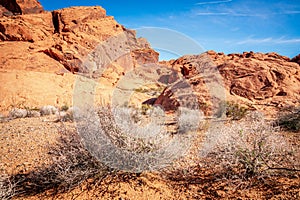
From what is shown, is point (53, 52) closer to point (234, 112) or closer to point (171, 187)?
point (234, 112)

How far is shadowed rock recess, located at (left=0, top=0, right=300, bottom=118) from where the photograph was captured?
10.3 metres

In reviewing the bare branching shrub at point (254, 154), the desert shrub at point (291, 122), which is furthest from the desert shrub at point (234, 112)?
the bare branching shrub at point (254, 154)

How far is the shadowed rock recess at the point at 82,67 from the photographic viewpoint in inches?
405

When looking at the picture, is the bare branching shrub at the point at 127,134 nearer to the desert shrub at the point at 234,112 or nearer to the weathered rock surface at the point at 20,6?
the desert shrub at the point at 234,112

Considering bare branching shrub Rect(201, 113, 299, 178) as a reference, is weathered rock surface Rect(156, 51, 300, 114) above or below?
above

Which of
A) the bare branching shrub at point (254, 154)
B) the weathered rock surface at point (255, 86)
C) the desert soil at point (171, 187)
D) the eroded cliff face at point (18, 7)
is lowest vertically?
the desert soil at point (171, 187)

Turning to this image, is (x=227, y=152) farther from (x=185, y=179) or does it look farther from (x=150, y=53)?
(x=150, y=53)

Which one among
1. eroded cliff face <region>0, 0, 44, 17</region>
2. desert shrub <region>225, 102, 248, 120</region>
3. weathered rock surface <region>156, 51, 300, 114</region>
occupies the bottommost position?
desert shrub <region>225, 102, 248, 120</region>

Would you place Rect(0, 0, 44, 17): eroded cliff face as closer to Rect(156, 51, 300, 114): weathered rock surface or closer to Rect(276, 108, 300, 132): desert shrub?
Rect(156, 51, 300, 114): weathered rock surface

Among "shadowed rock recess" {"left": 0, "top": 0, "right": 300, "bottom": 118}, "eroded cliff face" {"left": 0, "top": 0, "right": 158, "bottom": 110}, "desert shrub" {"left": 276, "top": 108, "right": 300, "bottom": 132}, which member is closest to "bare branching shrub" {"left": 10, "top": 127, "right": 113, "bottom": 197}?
"shadowed rock recess" {"left": 0, "top": 0, "right": 300, "bottom": 118}

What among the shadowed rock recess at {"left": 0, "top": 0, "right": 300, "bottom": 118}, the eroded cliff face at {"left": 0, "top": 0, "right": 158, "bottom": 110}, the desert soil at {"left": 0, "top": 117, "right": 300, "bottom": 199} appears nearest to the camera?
the desert soil at {"left": 0, "top": 117, "right": 300, "bottom": 199}

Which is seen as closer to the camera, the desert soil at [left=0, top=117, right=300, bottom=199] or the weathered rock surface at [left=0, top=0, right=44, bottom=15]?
the desert soil at [left=0, top=117, right=300, bottom=199]

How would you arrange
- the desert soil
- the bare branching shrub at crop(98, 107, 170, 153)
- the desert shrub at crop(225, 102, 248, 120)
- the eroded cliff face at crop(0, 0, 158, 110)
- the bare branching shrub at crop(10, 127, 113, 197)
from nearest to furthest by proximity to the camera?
the desert soil < the bare branching shrub at crop(10, 127, 113, 197) < the bare branching shrub at crop(98, 107, 170, 153) < the desert shrub at crop(225, 102, 248, 120) < the eroded cliff face at crop(0, 0, 158, 110)

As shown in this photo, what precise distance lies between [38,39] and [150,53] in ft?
58.9
